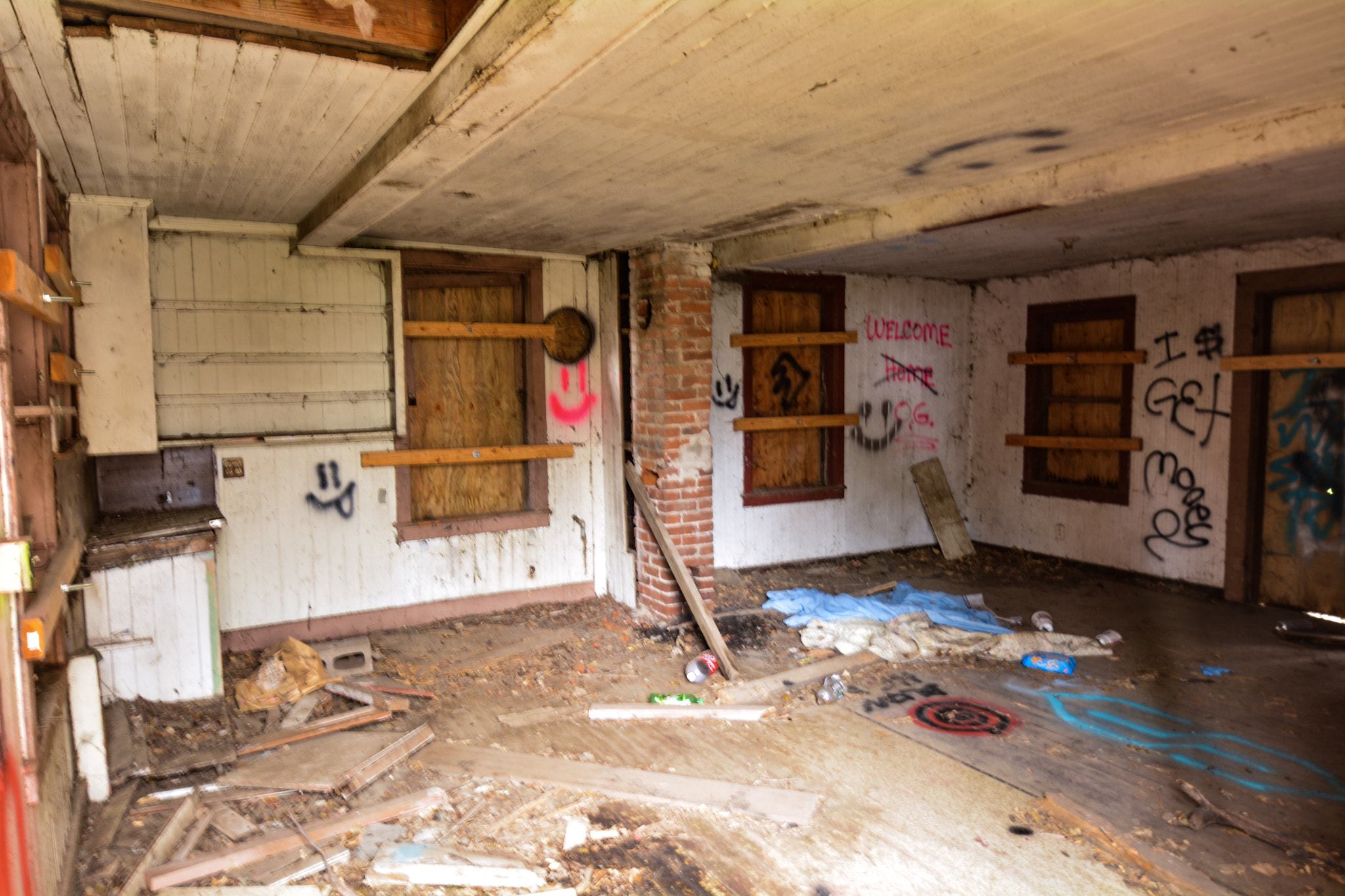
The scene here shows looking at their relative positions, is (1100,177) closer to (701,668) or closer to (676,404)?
(676,404)

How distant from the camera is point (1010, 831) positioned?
303cm

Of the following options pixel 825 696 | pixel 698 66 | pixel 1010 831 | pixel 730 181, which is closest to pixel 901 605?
pixel 825 696

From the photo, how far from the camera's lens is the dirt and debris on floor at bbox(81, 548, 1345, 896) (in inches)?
111

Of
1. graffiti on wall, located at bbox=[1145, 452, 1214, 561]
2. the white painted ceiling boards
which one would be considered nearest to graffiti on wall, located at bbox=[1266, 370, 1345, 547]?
graffiti on wall, located at bbox=[1145, 452, 1214, 561]

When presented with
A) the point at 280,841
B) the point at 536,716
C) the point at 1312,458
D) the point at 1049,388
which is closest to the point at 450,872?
the point at 280,841

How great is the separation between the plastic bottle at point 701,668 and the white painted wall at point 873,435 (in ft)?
6.54

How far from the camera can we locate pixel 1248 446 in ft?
19.0

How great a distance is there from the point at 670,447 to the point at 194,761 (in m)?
3.11

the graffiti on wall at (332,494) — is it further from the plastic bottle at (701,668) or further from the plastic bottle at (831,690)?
the plastic bottle at (831,690)

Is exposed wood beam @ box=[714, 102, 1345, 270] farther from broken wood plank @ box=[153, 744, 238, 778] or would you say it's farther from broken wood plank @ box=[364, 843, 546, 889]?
broken wood plank @ box=[153, 744, 238, 778]

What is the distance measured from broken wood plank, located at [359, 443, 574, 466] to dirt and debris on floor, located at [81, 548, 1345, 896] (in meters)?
1.13

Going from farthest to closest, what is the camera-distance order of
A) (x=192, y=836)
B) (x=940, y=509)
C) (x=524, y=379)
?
(x=940, y=509) < (x=524, y=379) < (x=192, y=836)

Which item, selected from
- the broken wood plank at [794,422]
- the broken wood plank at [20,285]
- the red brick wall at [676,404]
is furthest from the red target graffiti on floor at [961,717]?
the broken wood plank at [20,285]

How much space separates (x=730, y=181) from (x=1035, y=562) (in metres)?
5.07
